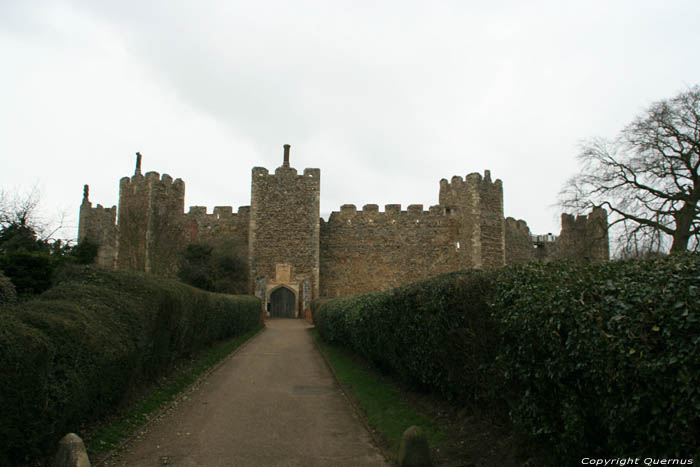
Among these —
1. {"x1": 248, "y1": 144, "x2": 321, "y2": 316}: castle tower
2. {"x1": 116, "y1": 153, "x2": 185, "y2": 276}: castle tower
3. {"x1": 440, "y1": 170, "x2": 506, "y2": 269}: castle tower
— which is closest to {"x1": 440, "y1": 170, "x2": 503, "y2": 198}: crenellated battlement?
{"x1": 440, "y1": 170, "x2": 506, "y2": 269}: castle tower

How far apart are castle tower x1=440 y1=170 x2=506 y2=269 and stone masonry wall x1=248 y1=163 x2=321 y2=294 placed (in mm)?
8694

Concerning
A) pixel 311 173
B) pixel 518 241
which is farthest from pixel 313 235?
pixel 518 241

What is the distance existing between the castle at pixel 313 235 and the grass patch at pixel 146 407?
16.2 meters

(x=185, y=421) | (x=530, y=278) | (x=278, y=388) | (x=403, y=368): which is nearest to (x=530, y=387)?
(x=530, y=278)

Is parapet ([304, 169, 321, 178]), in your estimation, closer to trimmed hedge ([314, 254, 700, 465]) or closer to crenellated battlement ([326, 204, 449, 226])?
crenellated battlement ([326, 204, 449, 226])

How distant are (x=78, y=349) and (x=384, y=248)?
86.8 feet

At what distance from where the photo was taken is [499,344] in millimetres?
4461

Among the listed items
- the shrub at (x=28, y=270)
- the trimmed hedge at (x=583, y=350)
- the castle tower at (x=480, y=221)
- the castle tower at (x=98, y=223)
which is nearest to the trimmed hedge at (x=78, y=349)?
the trimmed hedge at (x=583, y=350)

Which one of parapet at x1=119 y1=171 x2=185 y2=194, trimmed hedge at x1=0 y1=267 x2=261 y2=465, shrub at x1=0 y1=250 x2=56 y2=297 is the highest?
parapet at x1=119 y1=171 x2=185 y2=194

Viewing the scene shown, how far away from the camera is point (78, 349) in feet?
15.4

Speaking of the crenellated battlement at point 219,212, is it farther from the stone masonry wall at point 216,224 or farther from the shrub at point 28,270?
the shrub at point 28,270

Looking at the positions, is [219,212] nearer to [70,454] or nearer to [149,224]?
[149,224]

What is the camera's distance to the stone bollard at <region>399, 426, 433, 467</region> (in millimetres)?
4445

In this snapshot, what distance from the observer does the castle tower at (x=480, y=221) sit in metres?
28.6
